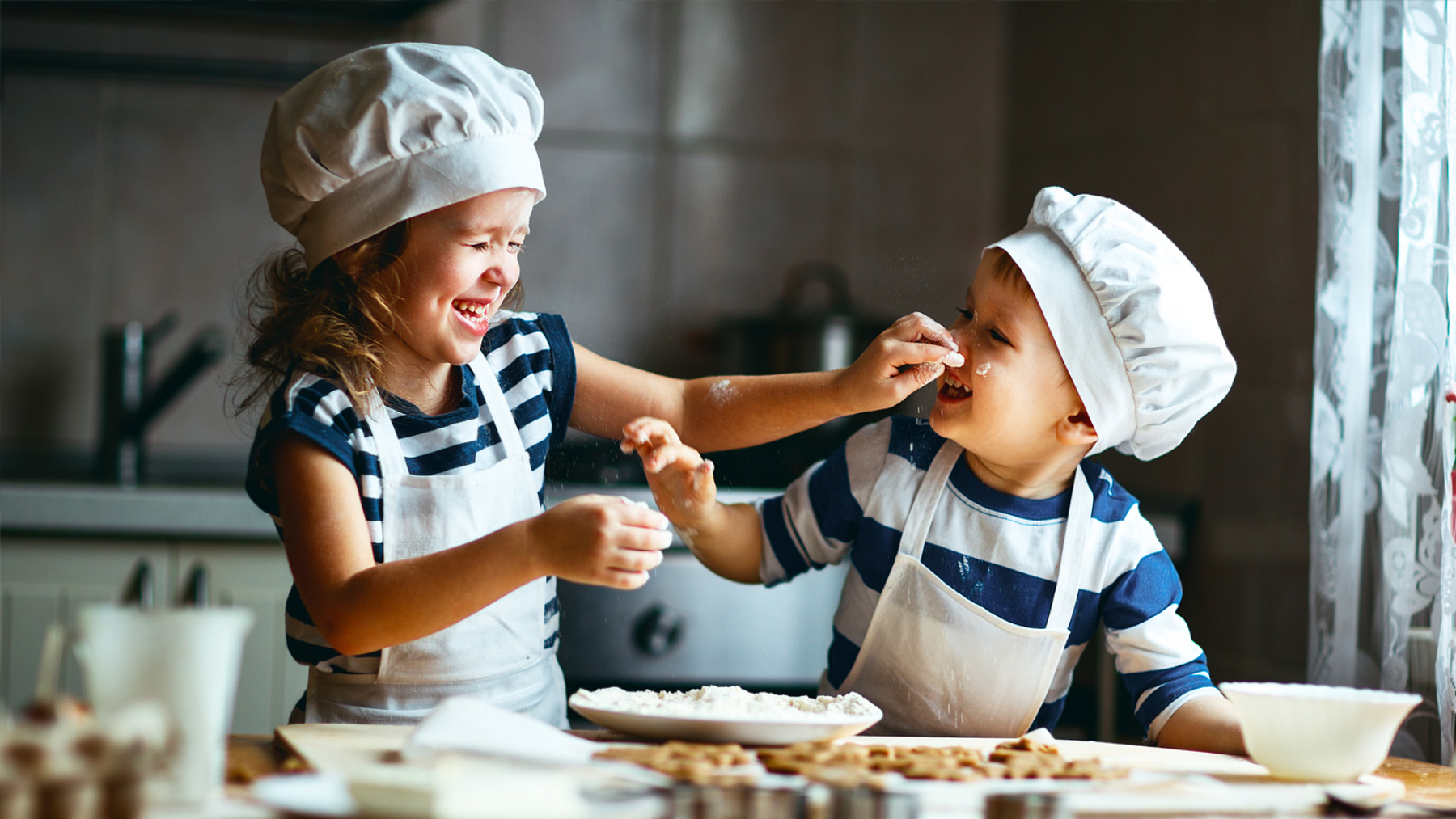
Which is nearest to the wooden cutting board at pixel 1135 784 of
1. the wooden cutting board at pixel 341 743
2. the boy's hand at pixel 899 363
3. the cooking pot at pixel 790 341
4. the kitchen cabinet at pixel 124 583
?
the wooden cutting board at pixel 341 743

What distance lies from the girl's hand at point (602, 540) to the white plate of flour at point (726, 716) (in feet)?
0.33

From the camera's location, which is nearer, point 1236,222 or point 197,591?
point 197,591

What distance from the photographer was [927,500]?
1029 mm

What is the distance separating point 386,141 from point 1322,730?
2.46 ft

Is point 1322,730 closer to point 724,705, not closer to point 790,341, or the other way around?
point 724,705

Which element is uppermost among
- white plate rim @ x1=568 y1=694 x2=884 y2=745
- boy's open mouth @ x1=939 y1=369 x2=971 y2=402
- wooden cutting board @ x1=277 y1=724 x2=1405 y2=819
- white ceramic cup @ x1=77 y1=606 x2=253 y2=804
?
boy's open mouth @ x1=939 y1=369 x2=971 y2=402

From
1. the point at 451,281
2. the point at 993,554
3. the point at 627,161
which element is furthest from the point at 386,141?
the point at 627,161

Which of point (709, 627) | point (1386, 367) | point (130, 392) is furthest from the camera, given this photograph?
point (130, 392)

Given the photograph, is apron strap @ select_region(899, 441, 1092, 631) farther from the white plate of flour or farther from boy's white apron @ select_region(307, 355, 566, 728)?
boy's white apron @ select_region(307, 355, 566, 728)

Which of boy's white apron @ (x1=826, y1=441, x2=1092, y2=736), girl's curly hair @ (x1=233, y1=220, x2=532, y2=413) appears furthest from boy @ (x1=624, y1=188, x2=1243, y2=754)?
girl's curly hair @ (x1=233, y1=220, x2=532, y2=413)

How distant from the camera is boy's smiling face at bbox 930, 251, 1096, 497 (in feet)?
3.24

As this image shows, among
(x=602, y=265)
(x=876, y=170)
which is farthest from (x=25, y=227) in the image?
(x=876, y=170)

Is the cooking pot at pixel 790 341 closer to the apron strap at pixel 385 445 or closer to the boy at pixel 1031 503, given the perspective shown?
the boy at pixel 1031 503

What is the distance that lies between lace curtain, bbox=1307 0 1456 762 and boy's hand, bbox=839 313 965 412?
44cm
